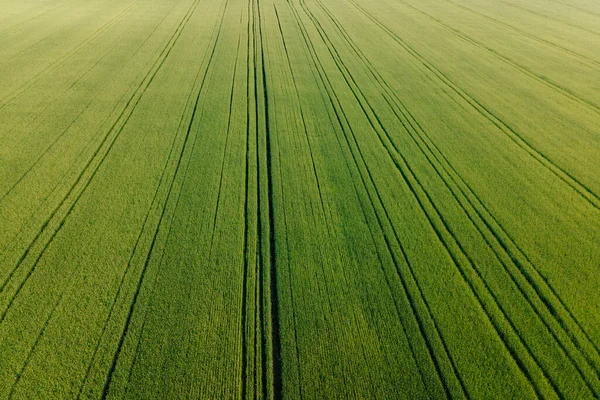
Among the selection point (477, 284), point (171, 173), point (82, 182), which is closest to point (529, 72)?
point (477, 284)

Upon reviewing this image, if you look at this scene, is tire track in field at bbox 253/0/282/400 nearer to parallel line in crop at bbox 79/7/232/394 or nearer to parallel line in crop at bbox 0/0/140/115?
parallel line in crop at bbox 79/7/232/394

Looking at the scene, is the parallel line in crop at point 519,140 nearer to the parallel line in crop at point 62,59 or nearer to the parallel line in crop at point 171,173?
the parallel line in crop at point 171,173

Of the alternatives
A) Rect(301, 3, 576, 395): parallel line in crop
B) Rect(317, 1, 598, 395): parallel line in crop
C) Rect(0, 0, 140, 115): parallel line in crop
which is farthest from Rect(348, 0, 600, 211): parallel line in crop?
Rect(0, 0, 140, 115): parallel line in crop

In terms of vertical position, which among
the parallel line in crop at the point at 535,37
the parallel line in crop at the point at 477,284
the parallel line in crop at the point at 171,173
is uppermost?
the parallel line in crop at the point at 535,37

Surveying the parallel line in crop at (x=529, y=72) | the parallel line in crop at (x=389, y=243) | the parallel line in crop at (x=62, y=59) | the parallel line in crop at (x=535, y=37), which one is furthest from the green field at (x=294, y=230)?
the parallel line in crop at (x=535, y=37)

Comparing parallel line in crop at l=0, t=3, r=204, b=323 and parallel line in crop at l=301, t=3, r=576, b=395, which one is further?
parallel line in crop at l=0, t=3, r=204, b=323

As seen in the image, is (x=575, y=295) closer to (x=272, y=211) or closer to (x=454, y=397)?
(x=454, y=397)

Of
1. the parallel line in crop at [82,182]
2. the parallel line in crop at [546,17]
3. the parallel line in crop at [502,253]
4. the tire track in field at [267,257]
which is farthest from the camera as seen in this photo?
the parallel line in crop at [546,17]
